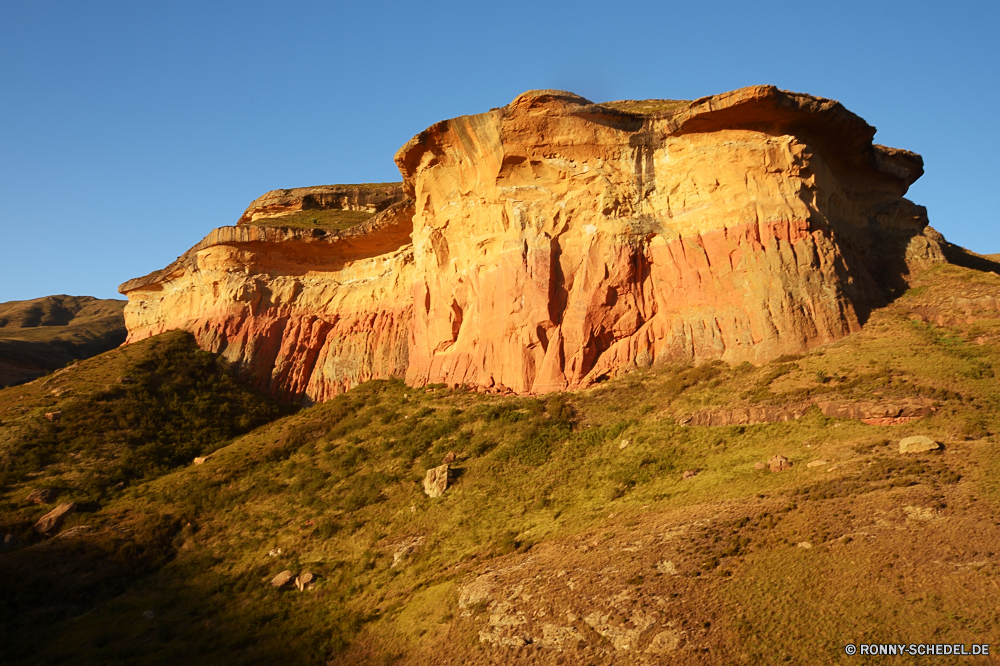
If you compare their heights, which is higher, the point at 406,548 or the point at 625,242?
the point at 625,242

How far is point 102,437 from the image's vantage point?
85.6 ft

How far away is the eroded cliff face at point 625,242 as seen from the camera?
23.0 metres

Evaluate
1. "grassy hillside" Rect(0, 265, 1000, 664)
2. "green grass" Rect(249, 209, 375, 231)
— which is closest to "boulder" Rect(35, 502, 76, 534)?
"grassy hillside" Rect(0, 265, 1000, 664)

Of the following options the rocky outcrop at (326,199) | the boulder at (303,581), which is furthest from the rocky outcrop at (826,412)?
the rocky outcrop at (326,199)

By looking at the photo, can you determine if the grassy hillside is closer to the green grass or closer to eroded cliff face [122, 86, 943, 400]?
eroded cliff face [122, 86, 943, 400]

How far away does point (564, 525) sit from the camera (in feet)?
53.0

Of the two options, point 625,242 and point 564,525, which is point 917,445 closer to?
point 564,525

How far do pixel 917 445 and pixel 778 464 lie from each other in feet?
9.38

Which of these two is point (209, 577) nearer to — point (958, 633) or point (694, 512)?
point (694, 512)

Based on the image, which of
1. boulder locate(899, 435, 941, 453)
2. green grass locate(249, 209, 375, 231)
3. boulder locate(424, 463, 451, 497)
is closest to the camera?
boulder locate(899, 435, 941, 453)

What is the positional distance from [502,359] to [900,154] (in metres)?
19.2

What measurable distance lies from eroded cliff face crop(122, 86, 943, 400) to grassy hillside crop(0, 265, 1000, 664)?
1587mm

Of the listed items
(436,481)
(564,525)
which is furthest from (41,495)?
(564,525)

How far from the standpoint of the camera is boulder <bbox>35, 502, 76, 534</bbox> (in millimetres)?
20922
